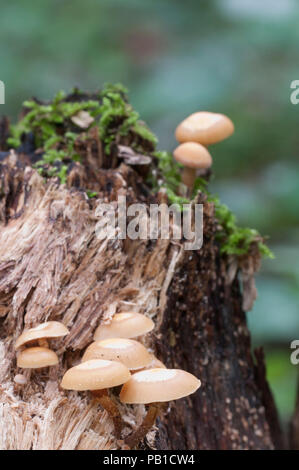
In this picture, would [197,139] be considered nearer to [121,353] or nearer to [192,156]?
[192,156]

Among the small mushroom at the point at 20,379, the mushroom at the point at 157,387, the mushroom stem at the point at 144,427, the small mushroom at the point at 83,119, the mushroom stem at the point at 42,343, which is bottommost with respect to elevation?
the mushroom stem at the point at 144,427

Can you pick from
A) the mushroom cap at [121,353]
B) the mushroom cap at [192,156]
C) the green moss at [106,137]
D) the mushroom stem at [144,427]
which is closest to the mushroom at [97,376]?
the mushroom cap at [121,353]

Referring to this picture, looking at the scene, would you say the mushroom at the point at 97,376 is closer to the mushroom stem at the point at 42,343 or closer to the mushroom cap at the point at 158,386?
the mushroom cap at the point at 158,386

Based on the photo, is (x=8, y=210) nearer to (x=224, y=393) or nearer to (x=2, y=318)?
(x=2, y=318)

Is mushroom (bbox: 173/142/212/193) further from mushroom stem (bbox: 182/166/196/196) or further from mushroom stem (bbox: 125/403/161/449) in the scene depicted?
mushroom stem (bbox: 125/403/161/449)

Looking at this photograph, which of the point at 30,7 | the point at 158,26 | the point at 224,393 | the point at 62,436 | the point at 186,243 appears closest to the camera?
the point at 62,436
